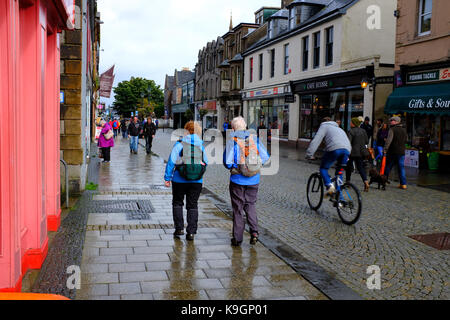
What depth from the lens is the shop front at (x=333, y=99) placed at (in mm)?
22481

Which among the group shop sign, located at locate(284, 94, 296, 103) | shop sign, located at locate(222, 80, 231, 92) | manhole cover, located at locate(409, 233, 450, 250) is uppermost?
shop sign, located at locate(222, 80, 231, 92)

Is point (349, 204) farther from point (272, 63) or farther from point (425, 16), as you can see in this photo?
point (272, 63)

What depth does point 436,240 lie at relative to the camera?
6.71 m

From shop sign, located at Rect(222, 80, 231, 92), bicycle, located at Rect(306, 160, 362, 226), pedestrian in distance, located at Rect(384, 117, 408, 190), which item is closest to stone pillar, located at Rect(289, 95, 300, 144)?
shop sign, located at Rect(222, 80, 231, 92)

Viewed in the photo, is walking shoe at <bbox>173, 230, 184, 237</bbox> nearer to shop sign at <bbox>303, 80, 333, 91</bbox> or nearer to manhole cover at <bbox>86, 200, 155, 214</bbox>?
manhole cover at <bbox>86, 200, 155, 214</bbox>

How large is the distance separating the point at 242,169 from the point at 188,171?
28.6 inches

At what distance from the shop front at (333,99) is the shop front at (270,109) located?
240cm

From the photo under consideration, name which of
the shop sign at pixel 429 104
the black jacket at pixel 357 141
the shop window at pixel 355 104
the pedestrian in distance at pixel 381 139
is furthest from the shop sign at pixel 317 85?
the black jacket at pixel 357 141

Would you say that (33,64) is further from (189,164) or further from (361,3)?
(361,3)

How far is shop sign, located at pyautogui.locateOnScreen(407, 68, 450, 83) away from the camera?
16062mm

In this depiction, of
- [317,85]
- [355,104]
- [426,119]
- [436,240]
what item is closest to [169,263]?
[436,240]

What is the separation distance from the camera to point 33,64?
4.97m

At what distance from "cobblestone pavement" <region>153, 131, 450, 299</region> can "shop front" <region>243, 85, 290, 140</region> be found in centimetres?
2055
